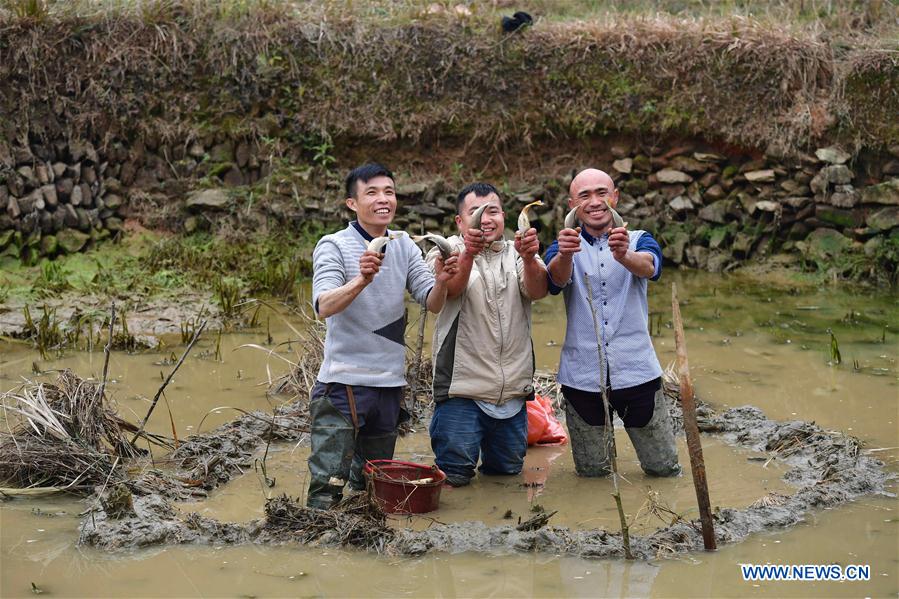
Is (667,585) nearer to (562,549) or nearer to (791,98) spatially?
(562,549)

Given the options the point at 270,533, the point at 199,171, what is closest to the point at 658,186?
the point at 199,171

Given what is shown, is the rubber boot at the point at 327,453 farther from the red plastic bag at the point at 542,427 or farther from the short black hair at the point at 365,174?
the red plastic bag at the point at 542,427

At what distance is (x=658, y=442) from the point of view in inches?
210

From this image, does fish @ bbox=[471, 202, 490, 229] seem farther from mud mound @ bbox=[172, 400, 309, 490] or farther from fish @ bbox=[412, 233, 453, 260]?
mud mound @ bbox=[172, 400, 309, 490]

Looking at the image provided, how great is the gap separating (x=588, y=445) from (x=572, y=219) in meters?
1.20

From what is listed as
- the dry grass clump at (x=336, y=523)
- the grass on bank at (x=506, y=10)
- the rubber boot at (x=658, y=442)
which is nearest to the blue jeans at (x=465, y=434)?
A: the rubber boot at (x=658, y=442)

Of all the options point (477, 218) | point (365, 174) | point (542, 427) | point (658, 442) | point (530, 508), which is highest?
point (365, 174)

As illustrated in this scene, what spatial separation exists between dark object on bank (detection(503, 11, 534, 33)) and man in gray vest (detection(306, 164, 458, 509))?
7.67m

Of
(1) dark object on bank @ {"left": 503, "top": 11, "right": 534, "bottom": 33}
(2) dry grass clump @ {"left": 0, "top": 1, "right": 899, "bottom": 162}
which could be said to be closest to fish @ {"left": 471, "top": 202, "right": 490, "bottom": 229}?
(2) dry grass clump @ {"left": 0, "top": 1, "right": 899, "bottom": 162}

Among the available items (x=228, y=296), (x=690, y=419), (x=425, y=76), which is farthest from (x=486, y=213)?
(x=425, y=76)

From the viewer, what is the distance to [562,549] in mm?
4375

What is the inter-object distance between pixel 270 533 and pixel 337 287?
3.72 feet

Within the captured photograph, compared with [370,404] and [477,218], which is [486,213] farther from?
[370,404]

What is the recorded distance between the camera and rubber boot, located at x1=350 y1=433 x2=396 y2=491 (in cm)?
502
